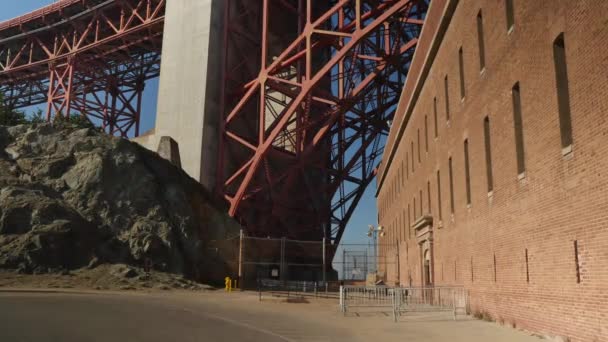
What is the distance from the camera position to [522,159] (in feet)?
45.7

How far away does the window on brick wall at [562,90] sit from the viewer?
1127 centimetres

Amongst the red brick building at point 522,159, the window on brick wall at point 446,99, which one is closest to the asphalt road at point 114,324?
the red brick building at point 522,159

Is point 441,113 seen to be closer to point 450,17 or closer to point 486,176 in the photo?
point 450,17

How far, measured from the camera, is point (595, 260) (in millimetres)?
9859

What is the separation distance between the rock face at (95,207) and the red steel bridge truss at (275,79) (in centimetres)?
454

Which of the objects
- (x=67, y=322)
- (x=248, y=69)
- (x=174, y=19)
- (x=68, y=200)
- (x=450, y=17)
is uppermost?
(x=174, y=19)

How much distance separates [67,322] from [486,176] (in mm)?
12219

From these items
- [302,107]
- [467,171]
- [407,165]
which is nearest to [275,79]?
[302,107]

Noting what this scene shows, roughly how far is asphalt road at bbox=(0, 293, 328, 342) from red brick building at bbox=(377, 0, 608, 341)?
6.05 meters

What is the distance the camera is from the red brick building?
32.9 ft

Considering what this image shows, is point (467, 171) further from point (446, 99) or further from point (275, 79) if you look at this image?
point (275, 79)

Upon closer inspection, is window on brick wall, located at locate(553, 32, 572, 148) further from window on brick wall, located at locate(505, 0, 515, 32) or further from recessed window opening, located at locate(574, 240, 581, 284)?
window on brick wall, located at locate(505, 0, 515, 32)

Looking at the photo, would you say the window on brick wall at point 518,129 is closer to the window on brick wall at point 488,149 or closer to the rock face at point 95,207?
the window on brick wall at point 488,149

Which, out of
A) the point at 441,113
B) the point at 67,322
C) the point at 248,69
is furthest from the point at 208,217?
the point at 67,322
